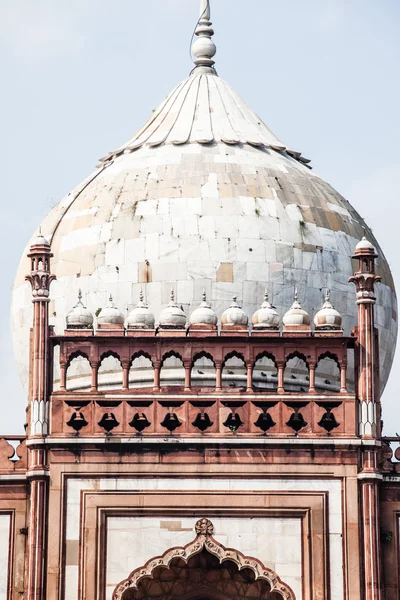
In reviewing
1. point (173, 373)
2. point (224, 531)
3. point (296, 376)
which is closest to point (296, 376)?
point (296, 376)

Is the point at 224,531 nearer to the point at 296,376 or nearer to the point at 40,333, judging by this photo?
the point at 296,376

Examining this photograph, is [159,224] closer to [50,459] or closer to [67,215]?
[67,215]

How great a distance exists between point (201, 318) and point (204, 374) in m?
1.44

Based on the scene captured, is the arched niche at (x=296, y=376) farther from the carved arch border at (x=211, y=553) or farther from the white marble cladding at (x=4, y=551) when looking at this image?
the white marble cladding at (x=4, y=551)

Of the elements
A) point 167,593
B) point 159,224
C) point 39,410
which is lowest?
point 167,593

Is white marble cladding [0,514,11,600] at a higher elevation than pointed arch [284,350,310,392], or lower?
lower

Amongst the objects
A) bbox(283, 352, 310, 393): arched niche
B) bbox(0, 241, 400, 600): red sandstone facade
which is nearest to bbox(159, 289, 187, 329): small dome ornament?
bbox(0, 241, 400, 600): red sandstone facade

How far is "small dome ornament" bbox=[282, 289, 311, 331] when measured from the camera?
47375mm

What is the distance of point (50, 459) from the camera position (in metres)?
45.9

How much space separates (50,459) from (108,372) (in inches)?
129

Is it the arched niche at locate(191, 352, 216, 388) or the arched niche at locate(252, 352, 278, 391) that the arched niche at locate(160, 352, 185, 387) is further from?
the arched niche at locate(252, 352, 278, 391)

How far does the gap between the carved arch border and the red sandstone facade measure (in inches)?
1.0

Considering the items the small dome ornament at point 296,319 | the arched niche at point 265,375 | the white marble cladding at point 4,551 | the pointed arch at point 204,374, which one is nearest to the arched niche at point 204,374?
the pointed arch at point 204,374

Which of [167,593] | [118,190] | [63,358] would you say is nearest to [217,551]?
[167,593]
